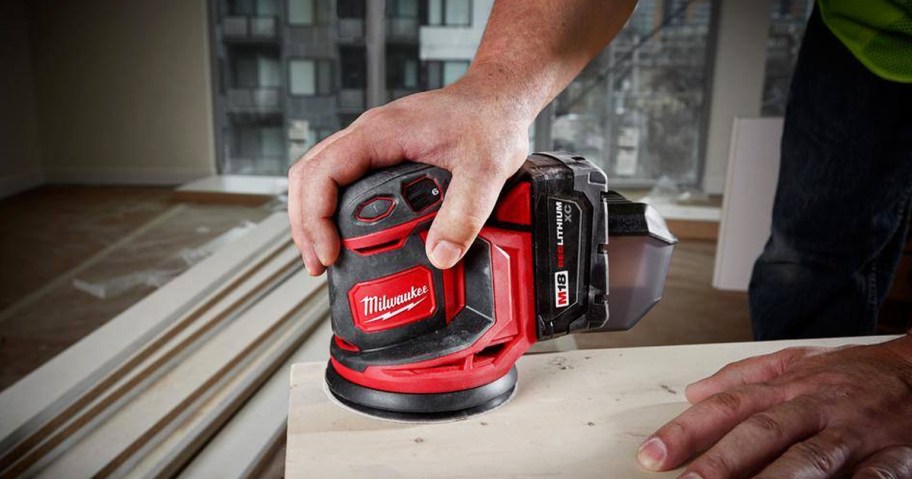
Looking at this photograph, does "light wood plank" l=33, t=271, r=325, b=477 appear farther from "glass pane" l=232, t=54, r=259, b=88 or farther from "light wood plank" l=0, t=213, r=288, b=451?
"glass pane" l=232, t=54, r=259, b=88

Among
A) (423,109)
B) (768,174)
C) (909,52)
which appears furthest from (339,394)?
(768,174)

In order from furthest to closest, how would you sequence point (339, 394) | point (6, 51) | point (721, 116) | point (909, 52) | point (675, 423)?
1. point (721, 116)
2. point (6, 51)
3. point (909, 52)
4. point (339, 394)
5. point (675, 423)

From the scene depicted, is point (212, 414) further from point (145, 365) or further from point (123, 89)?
point (123, 89)

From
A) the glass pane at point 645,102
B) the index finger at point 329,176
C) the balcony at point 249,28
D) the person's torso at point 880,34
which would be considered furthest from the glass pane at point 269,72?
the index finger at point 329,176

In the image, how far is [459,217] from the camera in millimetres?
804

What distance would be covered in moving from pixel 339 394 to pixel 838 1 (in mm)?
1087

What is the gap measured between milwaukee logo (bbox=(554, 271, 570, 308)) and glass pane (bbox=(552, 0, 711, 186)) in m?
3.93

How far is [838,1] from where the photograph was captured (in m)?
1.23

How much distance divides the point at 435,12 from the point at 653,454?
433 centimetres

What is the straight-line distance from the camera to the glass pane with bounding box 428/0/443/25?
468 cm

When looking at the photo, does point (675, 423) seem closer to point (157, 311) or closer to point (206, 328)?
point (206, 328)

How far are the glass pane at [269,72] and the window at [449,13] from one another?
1078 millimetres

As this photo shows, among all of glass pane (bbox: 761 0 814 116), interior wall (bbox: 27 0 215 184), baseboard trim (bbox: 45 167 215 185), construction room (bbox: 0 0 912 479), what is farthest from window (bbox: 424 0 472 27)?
construction room (bbox: 0 0 912 479)

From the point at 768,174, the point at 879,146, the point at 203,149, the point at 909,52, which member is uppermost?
the point at 909,52
